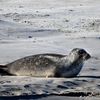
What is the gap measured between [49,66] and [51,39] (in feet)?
15.3

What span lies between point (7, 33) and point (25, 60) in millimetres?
5644

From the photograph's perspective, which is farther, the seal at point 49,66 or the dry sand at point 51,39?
the seal at point 49,66

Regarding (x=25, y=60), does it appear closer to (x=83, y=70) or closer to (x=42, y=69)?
(x=42, y=69)

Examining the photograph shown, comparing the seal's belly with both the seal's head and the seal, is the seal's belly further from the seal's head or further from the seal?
the seal's head

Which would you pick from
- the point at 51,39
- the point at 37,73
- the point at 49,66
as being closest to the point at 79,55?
the point at 49,66

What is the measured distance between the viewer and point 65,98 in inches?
250

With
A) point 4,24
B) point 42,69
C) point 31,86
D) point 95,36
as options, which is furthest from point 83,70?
point 4,24

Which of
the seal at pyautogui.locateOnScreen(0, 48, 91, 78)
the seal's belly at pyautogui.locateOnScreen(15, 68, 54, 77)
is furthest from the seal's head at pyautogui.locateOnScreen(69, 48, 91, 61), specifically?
the seal's belly at pyautogui.locateOnScreen(15, 68, 54, 77)

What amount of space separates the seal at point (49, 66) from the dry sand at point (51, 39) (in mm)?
255

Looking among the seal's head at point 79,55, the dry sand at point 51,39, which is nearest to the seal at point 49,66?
the seal's head at point 79,55

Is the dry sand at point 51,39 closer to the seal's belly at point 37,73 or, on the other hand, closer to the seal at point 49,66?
the seal at point 49,66

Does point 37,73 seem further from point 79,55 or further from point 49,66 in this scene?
point 79,55

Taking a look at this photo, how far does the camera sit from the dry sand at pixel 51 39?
22.5ft

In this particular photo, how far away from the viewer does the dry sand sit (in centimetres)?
687
